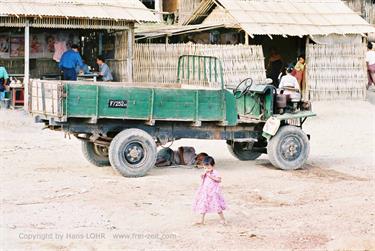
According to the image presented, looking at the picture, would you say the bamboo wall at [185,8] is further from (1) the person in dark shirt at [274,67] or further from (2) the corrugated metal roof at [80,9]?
(2) the corrugated metal roof at [80,9]

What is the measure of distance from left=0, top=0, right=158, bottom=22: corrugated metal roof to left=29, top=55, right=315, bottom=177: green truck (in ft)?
17.0

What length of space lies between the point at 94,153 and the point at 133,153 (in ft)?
4.14

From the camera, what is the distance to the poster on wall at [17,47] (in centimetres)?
2192

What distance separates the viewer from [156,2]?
90.4ft

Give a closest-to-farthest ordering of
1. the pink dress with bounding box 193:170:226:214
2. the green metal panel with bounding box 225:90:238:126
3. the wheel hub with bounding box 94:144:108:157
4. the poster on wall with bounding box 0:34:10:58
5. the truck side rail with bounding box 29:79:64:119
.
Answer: the pink dress with bounding box 193:170:226:214, the truck side rail with bounding box 29:79:64:119, the green metal panel with bounding box 225:90:238:126, the wheel hub with bounding box 94:144:108:157, the poster on wall with bounding box 0:34:10:58

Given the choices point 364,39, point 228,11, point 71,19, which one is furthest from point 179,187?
point 364,39

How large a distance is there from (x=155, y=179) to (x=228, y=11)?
10.3 meters

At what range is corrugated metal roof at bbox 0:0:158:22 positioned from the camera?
1842cm

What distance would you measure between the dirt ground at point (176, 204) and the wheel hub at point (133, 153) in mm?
342

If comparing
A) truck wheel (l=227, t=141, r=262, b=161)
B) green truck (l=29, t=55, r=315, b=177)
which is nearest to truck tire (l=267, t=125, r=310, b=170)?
green truck (l=29, t=55, r=315, b=177)

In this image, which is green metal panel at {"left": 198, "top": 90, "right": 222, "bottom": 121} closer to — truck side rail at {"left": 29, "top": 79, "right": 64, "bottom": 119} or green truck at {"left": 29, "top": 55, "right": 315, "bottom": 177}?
green truck at {"left": 29, "top": 55, "right": 315, "bottom": 177}

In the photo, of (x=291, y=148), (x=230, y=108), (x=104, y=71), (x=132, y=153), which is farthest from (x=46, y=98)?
(x=104, y=71)

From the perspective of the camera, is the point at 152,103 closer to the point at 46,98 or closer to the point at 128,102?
the point at 128,102

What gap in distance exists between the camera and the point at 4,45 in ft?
71.6
